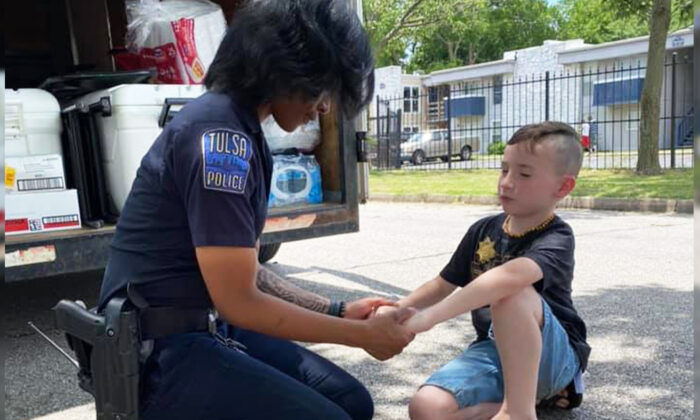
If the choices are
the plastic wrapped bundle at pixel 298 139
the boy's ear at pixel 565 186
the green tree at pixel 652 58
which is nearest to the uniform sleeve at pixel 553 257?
the boy's ear at pixel 565 186

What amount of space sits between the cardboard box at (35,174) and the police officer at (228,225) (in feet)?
5.61

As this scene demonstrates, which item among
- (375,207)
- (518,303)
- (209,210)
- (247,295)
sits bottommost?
(375,207)

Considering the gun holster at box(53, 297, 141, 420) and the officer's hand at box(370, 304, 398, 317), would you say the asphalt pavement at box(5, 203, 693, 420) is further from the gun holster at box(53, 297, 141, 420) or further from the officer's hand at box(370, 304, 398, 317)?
the gun holster at box(53, 297, 141, 420)

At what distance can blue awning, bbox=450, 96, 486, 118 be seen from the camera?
36438 mm

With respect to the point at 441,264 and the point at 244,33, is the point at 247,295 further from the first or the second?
the point at 441,264

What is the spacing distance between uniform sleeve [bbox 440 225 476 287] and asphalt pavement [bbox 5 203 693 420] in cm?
→ 60

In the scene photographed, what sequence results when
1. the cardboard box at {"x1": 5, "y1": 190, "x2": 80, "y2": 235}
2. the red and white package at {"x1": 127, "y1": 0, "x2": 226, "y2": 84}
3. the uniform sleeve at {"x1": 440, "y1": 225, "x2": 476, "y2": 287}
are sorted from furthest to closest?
the red and white package at {"x1": 127, "y1": 0, "x2": 226, "y2": 84} < the cardboard box at {"x1": 5, "y1": 190, "x2": 80, "y2": 235} < the uniform sleeve at {"x1": 440, "y1": 225, "x2": 476, "y2": 287}

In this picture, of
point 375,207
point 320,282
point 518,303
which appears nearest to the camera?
point 518,303

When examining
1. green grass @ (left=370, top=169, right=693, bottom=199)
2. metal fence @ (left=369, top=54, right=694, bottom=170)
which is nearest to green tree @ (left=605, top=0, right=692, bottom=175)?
green grass @ (left=370, top=169, right=693, bottom=199)

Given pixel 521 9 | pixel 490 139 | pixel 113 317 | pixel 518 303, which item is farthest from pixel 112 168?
pixel 521 9

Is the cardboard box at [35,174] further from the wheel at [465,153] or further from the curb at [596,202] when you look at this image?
the wheel at [465,153]

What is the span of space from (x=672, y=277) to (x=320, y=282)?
2.53 meters

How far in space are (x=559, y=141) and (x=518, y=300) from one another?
615 millimetres

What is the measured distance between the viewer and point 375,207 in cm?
1228
